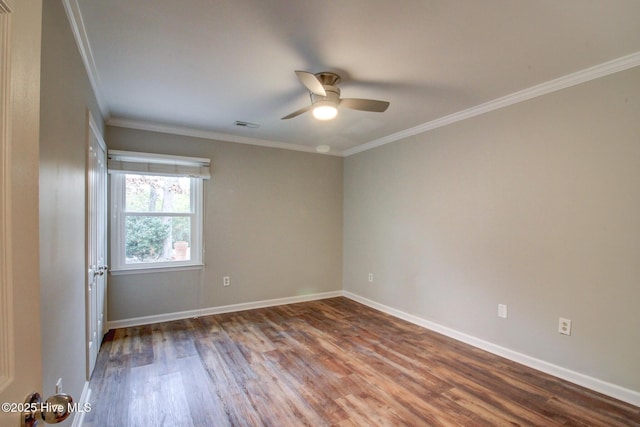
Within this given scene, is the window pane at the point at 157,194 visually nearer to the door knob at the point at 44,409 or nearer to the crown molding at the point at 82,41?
the crown molding at the point at 82,41

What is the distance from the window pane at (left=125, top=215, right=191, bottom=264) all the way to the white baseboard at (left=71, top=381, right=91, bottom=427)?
5.87 ft

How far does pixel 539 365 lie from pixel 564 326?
0.44 metres

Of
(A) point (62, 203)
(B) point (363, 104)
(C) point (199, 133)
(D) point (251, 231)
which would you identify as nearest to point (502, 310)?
(B) point (363, 104)

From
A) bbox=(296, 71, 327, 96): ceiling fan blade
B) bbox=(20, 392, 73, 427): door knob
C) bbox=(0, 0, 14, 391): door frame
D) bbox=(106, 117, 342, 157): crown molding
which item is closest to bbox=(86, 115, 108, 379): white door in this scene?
bbox=(106, 117, 342, 157): crown molding

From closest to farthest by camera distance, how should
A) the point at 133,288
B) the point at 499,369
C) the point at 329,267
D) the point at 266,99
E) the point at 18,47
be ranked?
1. the point at 18,47
2. the point at 499,369
3. the point at 266,99
4. the point at 133,288
5. the point at 329,267

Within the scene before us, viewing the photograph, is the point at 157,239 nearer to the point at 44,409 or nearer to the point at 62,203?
the point at 62,203

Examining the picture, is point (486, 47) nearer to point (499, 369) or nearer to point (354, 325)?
point (499, 369)

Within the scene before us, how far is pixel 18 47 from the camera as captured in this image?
611 mm

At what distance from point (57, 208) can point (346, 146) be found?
13.0 ft

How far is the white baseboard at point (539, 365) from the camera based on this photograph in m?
2.29

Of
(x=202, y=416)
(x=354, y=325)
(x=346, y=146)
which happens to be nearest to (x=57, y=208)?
(x=202, y=416)

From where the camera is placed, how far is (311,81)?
7.20ft

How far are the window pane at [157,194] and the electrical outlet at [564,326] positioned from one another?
4.22 m

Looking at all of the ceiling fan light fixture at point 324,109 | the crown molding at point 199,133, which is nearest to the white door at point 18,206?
the ceiling fan light fixture at point 324,109
